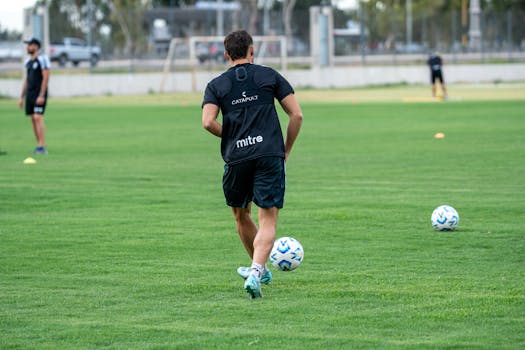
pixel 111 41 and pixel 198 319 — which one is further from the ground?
pixel 111 41

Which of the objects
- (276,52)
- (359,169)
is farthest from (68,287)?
(276,52)

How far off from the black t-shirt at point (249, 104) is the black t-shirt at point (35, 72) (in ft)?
40.2

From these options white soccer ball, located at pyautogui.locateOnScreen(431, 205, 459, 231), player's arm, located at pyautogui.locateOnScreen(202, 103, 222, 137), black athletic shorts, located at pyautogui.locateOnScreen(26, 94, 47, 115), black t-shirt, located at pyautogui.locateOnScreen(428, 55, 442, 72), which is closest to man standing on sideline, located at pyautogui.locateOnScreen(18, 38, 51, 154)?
black athletic shorts, located at pyautogui.locateOnScreen(26, 94, 47, 115)

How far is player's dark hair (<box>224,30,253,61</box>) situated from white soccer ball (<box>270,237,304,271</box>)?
1.60 metres

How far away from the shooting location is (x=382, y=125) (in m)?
25.9

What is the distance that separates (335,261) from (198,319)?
231 cm

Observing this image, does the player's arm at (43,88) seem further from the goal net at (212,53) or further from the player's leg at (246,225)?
the goal net at (212,53)

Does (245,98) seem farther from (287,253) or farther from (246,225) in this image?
(287,253)

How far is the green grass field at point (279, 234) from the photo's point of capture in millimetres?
6332

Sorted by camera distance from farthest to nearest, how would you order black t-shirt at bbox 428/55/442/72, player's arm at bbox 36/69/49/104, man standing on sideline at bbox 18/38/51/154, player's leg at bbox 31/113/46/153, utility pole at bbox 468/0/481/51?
utility pole at bbox 468/0/481/51, black t-shirt at bbox 428/55/442/72, player's leg at bbox 31/113/46/153, man standing on sideline at bbox 18/38/51/154, player's arm at bbox 36/69/49/104

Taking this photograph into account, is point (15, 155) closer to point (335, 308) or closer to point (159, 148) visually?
point (159, 148)

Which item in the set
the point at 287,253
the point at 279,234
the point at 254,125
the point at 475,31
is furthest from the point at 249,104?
the point at 475,31

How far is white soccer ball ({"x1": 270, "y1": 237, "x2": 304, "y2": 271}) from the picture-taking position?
314 inches

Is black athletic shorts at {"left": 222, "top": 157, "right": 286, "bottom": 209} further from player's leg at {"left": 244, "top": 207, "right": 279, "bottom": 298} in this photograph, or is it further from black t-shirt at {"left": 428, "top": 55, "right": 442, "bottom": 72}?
black t-shirt at {"left": 428, "top": 55, "right": 442, "bottom": 72}
